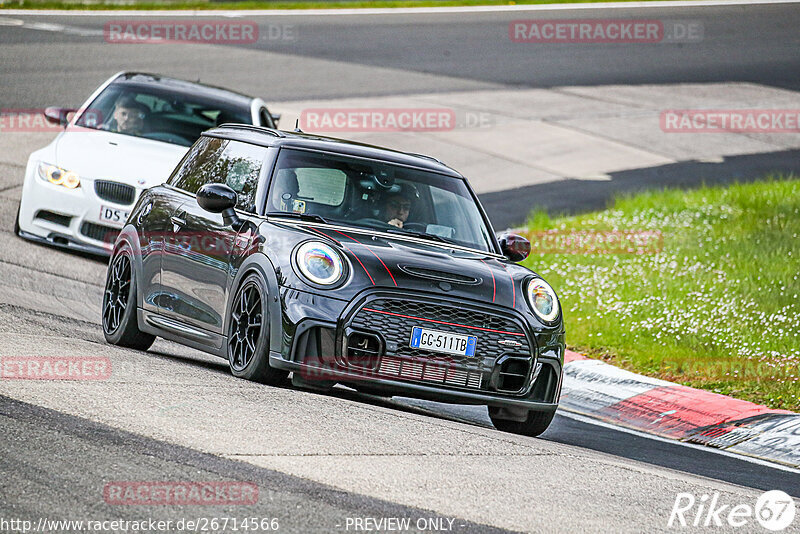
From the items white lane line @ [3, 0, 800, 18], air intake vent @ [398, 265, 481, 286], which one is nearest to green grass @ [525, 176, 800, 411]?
air intake vent @ [398, 265, 481, 286]

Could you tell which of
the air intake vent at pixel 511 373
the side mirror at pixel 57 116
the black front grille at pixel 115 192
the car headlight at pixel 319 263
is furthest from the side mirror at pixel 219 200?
the side mirror at pixel 57 116

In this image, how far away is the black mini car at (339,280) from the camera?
7.21m

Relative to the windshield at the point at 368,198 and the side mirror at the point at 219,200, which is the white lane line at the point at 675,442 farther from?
the side mirror at the point at 219,200

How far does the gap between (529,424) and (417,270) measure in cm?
125

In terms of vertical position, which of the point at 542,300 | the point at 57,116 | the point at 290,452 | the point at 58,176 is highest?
the point at 57,116

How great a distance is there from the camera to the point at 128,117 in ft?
44.0

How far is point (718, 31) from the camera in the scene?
111ft

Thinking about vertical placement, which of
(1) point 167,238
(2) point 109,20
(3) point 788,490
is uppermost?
(2) point 109,20

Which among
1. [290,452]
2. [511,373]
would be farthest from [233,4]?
[290,452]

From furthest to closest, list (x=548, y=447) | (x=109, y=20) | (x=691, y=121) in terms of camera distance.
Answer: (x=109, y=20), (x=691, y=121), (x=548, y=447)

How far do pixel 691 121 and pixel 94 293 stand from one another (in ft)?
50.0

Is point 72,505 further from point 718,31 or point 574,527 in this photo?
point 718,31

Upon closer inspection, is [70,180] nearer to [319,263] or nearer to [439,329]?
[319,263]

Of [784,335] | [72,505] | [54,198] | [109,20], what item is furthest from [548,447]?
[109,20]
